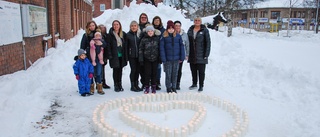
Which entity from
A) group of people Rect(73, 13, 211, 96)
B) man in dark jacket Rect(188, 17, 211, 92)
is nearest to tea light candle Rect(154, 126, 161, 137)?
group of people Rect(73, 13, 211, 96)

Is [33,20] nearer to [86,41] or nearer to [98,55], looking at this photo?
[86,41]

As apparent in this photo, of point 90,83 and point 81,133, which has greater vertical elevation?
point 90,83

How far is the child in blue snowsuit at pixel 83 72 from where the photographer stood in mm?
6777

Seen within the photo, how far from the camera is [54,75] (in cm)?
845

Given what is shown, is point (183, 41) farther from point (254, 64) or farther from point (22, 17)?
point (22, 17)

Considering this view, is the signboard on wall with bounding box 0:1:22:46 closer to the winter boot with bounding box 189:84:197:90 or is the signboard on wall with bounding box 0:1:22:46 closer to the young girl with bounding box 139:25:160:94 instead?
the young girl with bounding box 139:25:160:94

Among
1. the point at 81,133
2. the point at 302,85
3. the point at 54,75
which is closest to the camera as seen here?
the point at 81,133

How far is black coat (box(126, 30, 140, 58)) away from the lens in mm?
7266

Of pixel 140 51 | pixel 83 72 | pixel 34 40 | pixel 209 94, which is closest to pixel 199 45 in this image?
pixel 209 94

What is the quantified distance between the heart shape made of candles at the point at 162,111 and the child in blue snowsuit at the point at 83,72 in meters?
1.12

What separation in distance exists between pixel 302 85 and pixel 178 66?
11.1 ft

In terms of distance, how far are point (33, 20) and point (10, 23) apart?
1.98 meters

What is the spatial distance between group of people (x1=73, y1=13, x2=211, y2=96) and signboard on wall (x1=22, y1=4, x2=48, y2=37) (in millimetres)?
2659

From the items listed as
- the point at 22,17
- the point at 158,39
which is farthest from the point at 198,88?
the point at 22,17
